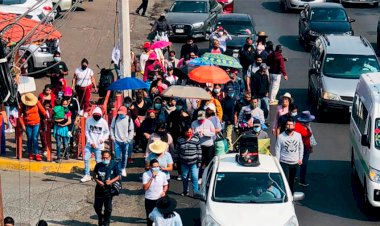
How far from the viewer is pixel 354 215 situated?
18.3 metres

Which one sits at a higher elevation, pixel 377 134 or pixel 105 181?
pixel 377 134

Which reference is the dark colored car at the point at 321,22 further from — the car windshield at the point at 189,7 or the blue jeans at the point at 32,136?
the blue jeans at the point at 32,136

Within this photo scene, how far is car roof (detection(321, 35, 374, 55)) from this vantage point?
26.3 metres

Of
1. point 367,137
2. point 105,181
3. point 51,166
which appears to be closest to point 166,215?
point 105,181

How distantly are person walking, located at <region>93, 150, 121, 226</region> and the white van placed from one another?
449 centimetres

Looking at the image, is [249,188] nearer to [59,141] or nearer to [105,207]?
[105,207]

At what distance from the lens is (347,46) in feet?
87.6

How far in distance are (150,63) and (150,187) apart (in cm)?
1023

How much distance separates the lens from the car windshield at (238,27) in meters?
33.3

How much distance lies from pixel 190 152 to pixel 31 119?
417 centimetres

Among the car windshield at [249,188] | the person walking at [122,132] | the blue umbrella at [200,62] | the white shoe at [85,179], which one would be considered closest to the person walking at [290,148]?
the car windshield at [249,188]

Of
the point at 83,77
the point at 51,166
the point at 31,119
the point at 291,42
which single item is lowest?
the point at 291,42

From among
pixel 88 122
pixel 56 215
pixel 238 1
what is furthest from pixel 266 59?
pixel 238 1

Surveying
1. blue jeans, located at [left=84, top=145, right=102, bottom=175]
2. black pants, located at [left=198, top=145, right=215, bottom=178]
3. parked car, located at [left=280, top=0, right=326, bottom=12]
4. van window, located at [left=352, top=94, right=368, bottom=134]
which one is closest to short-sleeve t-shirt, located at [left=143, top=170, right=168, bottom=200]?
black pants, located at [left=198, top=145, right=215, bottom=178]
